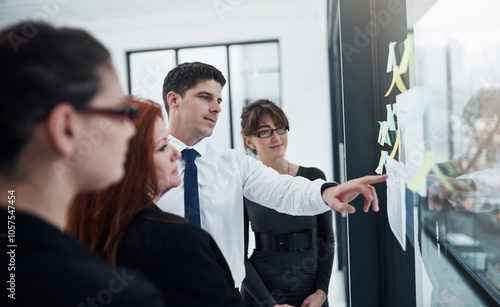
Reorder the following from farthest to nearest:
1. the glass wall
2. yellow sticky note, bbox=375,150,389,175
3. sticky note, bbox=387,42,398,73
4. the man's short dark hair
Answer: the glass wall < the man's short dark hair < yellow sticky note, bbox=375,150,389,175 < sticky note, bbox=387,42,398,73

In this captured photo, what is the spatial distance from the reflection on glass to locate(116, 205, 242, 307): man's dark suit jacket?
484 mm

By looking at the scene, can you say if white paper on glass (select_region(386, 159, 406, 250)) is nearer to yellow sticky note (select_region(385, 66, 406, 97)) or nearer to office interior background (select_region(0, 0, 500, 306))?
office interior background (select_region(0, 0, 500, 306))

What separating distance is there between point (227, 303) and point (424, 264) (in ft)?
1.81

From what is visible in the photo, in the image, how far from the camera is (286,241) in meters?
1.58

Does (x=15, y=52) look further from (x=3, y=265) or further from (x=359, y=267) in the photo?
(x=359, y=267)

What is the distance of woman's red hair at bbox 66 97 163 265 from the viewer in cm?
76

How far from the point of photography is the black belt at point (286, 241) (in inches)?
62.3

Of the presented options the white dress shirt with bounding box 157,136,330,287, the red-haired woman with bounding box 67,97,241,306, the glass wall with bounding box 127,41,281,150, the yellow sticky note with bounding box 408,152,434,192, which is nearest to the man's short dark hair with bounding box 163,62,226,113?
the white dress shirt with bounding box 157,136,330,287

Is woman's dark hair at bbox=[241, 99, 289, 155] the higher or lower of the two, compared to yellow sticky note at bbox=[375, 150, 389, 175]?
higher

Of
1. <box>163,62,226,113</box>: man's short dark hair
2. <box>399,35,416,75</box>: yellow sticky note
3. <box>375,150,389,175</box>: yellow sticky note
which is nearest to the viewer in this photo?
<box>399,35,416,75</box>: yellow sticky note

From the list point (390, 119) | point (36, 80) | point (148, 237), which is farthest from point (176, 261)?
point (390, 119)

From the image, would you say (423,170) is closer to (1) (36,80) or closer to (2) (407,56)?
(2) (407,56)

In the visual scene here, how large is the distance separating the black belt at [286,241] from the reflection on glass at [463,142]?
728 mm

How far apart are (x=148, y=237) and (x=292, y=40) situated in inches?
154
